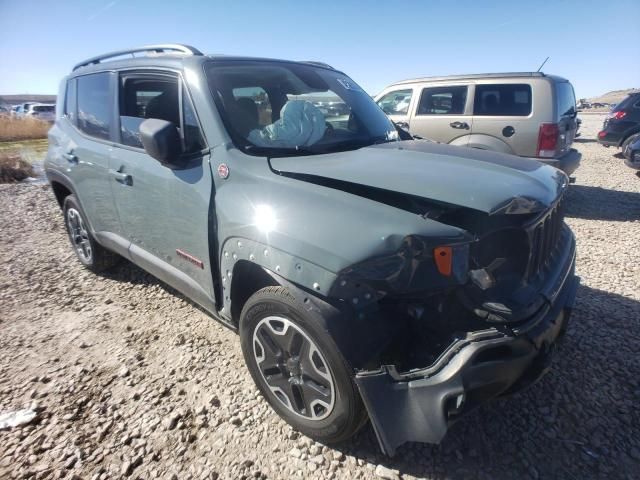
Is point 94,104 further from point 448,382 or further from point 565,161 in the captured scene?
point 565,161

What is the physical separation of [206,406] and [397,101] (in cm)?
694

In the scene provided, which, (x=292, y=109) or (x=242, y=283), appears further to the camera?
(x=292, y=109)

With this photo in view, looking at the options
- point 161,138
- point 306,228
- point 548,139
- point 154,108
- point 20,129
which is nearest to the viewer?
point 306,228

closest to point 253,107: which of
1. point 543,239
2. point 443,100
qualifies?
point 543,239

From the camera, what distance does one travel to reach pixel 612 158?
11.3 meters

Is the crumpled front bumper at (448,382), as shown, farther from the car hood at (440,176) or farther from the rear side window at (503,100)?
the rear side window at (503,100)

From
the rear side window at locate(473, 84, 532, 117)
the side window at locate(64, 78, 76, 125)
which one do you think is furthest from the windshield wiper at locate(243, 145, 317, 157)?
the rear side window at locate(473, 84, 532, 117)

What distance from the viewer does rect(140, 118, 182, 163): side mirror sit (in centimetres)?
220

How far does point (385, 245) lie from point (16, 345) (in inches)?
123

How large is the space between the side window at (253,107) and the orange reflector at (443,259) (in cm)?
142

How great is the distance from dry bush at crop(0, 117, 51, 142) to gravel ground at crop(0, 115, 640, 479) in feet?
63.4

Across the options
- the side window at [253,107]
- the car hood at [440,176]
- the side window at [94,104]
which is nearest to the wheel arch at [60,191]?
the side window at [94,104]

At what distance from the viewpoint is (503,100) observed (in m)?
6.29

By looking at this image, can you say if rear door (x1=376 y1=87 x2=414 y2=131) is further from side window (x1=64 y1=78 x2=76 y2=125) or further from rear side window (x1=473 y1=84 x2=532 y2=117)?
side window (x1=64 y1=78 x2=76 y2=125)
